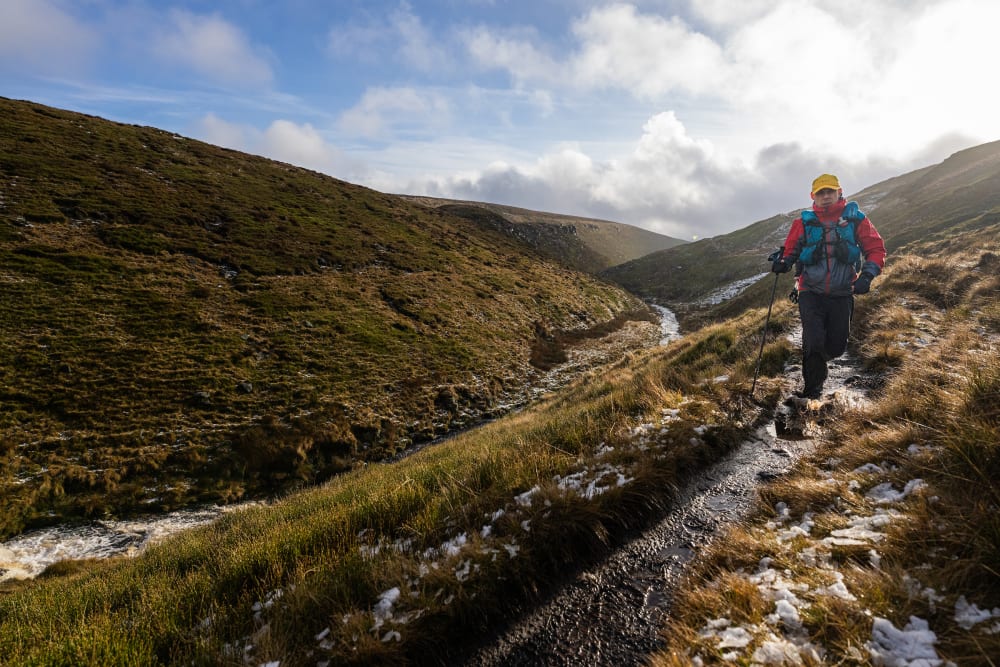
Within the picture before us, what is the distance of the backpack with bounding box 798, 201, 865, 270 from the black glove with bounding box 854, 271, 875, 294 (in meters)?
0.22

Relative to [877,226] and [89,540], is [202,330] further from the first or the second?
[877,226]

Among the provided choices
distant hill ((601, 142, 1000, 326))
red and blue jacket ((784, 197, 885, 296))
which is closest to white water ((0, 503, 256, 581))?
red and blue jacket ((784, 197, 885, 296))

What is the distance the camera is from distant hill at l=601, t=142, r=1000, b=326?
42656 millimetres

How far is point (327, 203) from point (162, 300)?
114 ft

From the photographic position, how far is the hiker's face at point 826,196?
7469 mm

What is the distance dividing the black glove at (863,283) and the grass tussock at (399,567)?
3.33 metres

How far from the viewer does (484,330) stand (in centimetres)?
3600

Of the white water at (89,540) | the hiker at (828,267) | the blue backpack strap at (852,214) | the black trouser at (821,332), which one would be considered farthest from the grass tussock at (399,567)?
the white water at (89,540)

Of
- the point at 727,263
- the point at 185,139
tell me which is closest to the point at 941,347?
the point at 185,139

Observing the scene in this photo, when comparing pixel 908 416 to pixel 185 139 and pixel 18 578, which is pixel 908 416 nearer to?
pixel 18 578

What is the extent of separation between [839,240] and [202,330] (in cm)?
2994

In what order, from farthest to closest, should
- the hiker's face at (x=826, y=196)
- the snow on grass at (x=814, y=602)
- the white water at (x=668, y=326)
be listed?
1. the white water at (x=668, y=326)
2. the hiker's face at (x=826, y=196)
3. the snow on grass at (x=814, y=602)

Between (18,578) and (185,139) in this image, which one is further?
(185,139)

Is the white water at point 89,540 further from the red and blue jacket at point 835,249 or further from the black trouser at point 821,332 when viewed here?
the red and blue jacket at point 835,249
